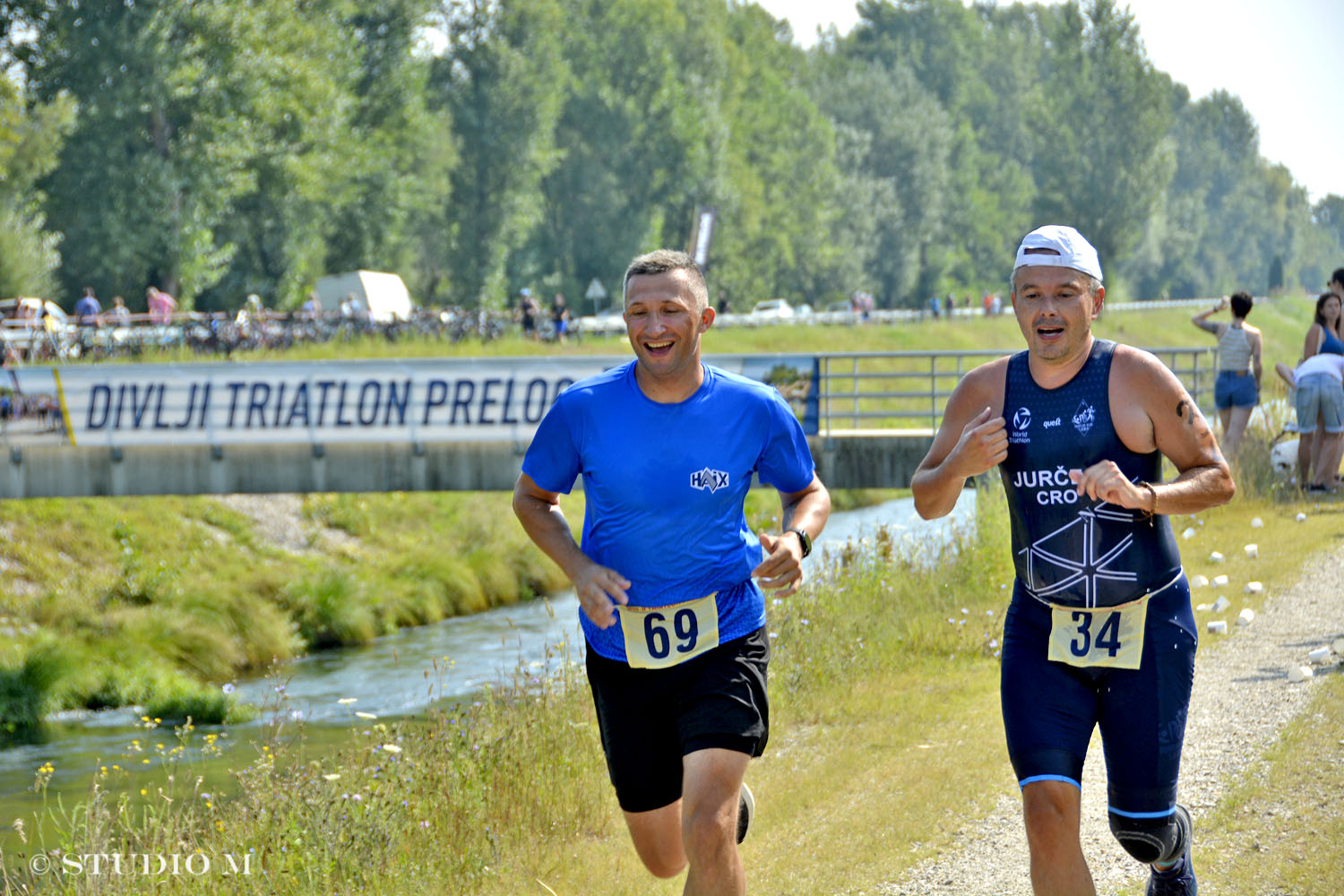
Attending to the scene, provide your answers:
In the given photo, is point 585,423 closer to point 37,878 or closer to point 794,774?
point 794,774

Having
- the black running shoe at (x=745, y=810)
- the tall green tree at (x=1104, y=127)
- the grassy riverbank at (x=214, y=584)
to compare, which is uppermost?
the tall green tree at (x=1104, y=127)

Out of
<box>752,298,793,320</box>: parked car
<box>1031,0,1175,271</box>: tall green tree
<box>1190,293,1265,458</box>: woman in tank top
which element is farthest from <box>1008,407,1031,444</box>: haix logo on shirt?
<box>1031,0,1175,271</box>: tall green tree

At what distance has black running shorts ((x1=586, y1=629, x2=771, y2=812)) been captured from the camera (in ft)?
15.3

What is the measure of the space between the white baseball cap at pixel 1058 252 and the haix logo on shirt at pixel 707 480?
3.80ft

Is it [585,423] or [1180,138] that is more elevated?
[1180,138]

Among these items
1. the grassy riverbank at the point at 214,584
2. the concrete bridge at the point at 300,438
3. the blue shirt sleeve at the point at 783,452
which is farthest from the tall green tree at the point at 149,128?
the blue shirt sleeve at the point at 783,452

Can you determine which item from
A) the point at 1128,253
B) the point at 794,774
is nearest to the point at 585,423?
the point at 794,774

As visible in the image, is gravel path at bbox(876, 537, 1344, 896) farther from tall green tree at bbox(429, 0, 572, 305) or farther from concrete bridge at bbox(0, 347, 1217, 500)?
tall green tree at bbox(429, 0, 572, 305)

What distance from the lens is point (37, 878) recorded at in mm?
7355

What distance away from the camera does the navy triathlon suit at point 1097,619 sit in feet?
14.1

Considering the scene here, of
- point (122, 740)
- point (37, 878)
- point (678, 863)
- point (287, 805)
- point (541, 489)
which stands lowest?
point (122, 740)

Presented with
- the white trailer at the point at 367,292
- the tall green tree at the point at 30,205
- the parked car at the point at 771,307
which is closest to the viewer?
the tall green tree at the point at 30,205

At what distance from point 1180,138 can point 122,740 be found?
13137 cm

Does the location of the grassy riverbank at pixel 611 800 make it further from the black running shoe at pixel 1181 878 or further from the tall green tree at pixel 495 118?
the tall green tree at pixel 495 118
